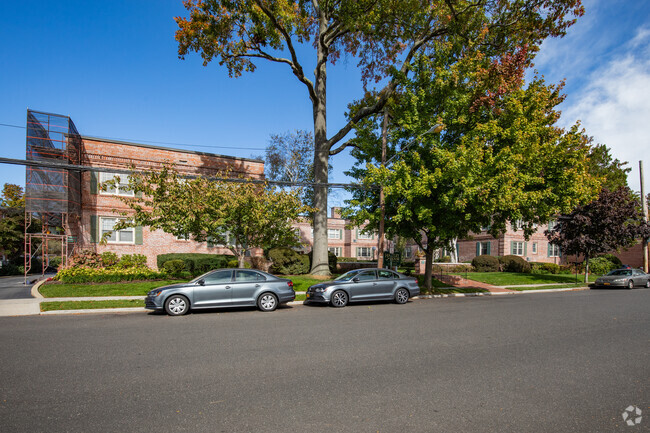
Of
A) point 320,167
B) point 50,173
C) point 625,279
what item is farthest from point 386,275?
point 50,173

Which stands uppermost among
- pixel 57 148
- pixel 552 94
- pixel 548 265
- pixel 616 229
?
pixel 552 94

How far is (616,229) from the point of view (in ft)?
80.8

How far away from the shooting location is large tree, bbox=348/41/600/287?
16.1 m

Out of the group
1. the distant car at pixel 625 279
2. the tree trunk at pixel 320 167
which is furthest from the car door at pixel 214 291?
the distant car at pixel 625 279

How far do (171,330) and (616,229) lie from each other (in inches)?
1102

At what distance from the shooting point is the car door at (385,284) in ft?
46.8

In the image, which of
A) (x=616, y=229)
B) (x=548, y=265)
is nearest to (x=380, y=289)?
(x=616, y=229)

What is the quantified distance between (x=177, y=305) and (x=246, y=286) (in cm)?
214

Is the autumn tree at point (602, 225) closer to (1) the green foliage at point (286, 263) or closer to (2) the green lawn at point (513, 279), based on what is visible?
(2) the green lawn at point (513, 279)

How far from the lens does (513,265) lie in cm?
3194

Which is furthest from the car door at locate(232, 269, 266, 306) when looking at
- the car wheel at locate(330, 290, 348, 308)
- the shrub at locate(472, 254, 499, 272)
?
the shrub at locate(472, 254, 499, 272)

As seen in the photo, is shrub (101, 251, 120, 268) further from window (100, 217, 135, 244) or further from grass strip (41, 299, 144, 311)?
grass strip (41, 299, 144, 311)

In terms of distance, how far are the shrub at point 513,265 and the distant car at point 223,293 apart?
25.6 meters

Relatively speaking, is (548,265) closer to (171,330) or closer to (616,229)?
(616,229)
